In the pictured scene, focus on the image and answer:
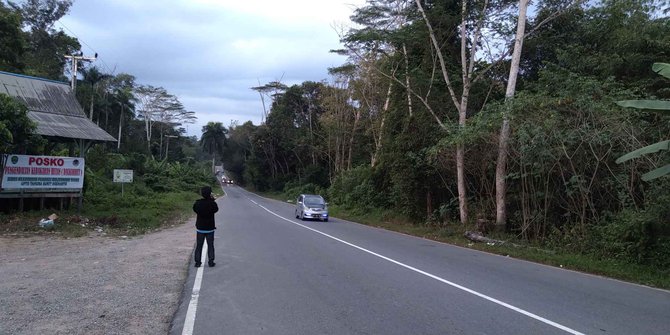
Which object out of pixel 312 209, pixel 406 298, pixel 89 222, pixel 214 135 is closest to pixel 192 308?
pixel 406 298

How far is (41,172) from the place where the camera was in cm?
1944

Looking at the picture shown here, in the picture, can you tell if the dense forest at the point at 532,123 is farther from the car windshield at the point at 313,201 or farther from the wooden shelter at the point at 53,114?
the wooden shelter at the point at 53,114

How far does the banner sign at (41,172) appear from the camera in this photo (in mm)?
18359

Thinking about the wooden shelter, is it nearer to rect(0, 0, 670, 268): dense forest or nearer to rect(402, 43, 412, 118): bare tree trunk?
rect(0, 0, 670, 268): dense forest

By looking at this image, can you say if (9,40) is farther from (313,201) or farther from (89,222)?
(313,201)

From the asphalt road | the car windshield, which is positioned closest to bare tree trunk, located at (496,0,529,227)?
the asphalt road

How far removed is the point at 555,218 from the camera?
15867mm

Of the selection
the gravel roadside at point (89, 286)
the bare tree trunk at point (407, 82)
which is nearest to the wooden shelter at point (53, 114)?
the gravel roadside at point (89, 286)

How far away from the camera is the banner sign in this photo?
1836 centimetres

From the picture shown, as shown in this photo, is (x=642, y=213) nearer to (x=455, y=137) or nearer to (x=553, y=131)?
(x=553, y=131)

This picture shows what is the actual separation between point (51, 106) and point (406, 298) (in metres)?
21.9

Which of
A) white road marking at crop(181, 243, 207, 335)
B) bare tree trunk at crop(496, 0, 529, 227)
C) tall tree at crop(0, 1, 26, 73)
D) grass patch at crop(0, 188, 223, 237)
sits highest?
tall tree at crop(0, 1, 26, 73)

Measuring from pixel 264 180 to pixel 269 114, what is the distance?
14510 millimetres

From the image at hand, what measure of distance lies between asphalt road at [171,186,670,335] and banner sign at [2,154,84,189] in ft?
37.1
